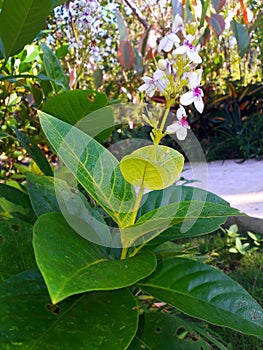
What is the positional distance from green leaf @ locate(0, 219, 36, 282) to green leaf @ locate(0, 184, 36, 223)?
182mm

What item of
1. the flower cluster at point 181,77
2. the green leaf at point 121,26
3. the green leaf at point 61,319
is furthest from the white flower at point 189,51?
the green leaf at point 121,26

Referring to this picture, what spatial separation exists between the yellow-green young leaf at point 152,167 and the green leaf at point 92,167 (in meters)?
0.06

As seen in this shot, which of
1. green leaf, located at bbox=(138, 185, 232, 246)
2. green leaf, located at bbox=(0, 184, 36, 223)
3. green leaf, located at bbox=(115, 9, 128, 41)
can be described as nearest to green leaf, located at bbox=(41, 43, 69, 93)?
green leaf, located at bbox=(0, 184, 36, 223)

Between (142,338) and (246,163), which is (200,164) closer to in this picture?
(142,338)

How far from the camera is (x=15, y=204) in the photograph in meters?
1.01

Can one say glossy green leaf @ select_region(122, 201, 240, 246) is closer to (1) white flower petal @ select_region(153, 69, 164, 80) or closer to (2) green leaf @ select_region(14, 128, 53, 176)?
(1) white flower petal @ select_region(153, 69, 164, 80)

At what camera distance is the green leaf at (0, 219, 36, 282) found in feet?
2.52

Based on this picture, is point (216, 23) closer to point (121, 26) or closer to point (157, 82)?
point (121, 26)

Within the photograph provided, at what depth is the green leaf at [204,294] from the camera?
2.16 feet

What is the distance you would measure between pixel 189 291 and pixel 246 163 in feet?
12.2

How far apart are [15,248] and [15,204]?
0.24 m

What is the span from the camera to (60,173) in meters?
0.95

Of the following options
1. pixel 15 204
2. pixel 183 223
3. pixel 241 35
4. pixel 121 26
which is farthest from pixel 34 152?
pixel 241 35

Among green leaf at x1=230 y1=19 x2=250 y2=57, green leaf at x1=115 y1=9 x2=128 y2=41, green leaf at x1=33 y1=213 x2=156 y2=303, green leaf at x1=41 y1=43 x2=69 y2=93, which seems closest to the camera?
green leaf at x1=33 y1=213 x2=156 y2=303
